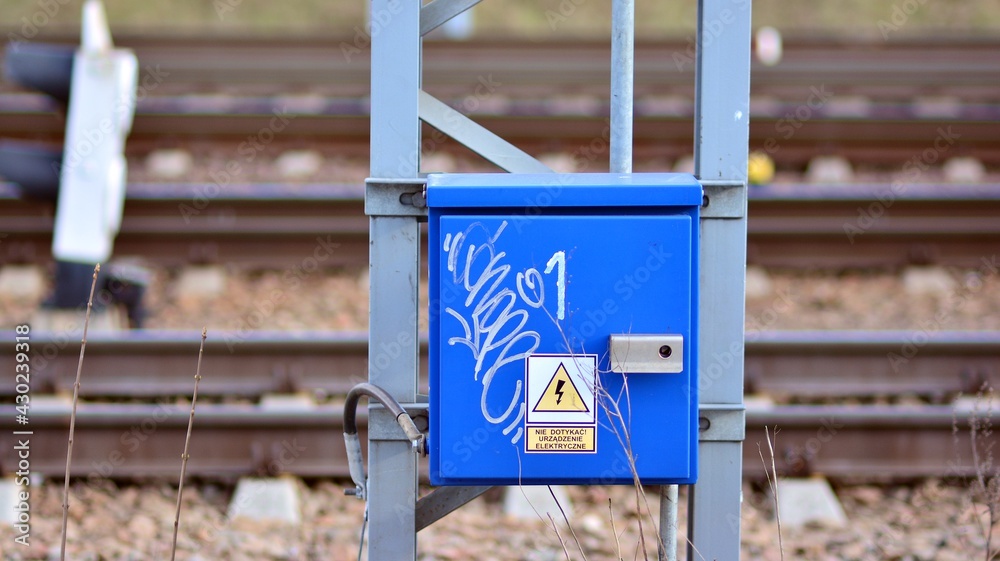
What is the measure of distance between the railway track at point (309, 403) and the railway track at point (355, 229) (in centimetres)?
184

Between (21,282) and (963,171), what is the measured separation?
24.6ft

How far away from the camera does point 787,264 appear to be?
7102mm

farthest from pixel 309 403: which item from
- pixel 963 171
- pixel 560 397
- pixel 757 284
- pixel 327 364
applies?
pixel 963 171

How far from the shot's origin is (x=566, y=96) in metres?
9.12

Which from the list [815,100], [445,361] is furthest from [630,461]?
[815,100]

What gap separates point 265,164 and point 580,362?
21.8 feet

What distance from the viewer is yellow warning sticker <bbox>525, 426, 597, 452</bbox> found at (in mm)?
2289

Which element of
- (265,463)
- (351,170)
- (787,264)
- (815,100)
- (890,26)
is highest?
(890,26)

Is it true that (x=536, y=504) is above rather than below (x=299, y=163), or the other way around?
below

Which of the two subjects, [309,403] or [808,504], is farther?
[309,403]

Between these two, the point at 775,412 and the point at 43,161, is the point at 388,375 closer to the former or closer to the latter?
the point at 775,412

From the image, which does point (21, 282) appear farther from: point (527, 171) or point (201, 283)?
point (527, 171)

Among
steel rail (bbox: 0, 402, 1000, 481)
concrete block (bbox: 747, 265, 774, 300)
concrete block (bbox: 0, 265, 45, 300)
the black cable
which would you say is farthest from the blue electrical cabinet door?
concrete block (bbox: 0, 265, 45, 300)

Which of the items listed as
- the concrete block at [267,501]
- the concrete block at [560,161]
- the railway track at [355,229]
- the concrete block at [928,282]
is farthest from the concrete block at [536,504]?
the concrete block at [560,161]
